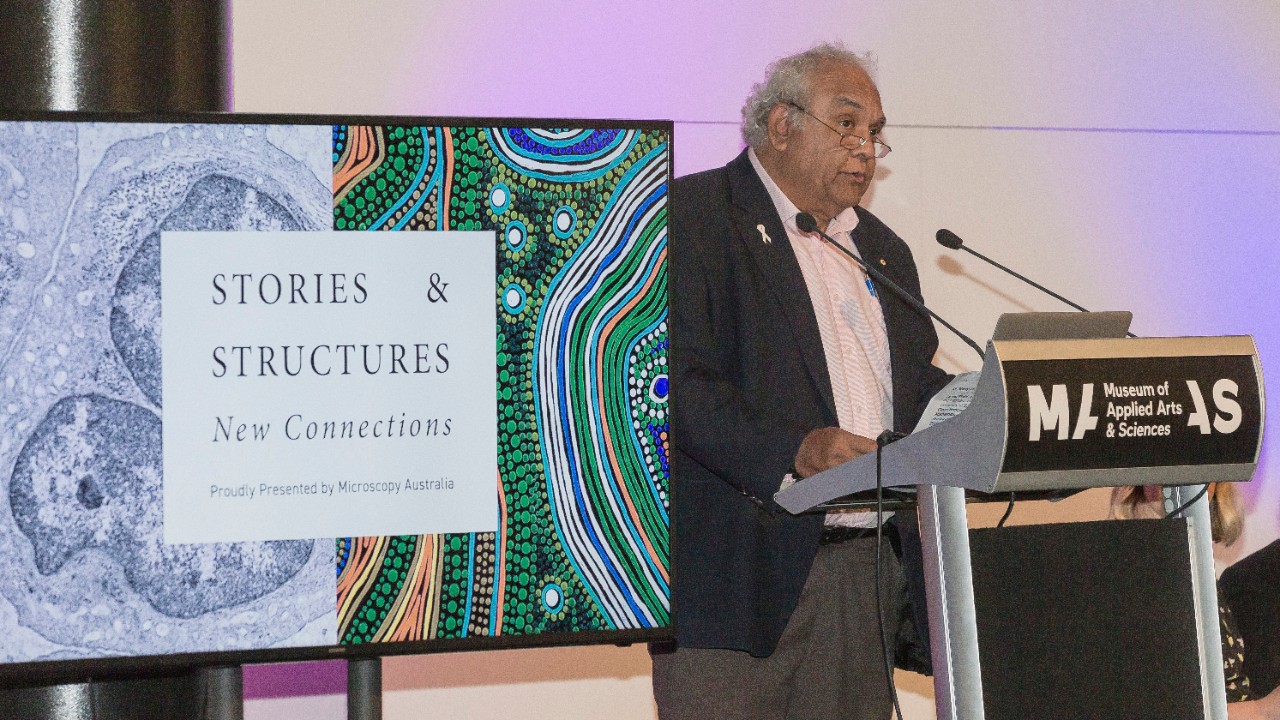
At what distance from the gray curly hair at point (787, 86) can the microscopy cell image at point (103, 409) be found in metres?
1.19

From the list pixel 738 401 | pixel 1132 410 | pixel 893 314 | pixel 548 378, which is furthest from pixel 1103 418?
pixel 893 314

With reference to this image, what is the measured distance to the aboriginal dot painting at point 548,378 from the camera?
1.80 metres

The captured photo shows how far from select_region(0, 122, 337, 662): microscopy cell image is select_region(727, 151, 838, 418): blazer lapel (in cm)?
101

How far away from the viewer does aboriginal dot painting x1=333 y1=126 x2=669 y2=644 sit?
70.9 inches

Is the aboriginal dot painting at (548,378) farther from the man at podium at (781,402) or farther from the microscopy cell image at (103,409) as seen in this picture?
the man at podium at (781,402)

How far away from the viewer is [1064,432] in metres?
1.50

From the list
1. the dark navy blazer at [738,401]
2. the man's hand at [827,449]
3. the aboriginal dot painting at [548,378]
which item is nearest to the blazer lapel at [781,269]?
the dark navy blazer at [738,401]

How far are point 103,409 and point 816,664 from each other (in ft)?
4.39

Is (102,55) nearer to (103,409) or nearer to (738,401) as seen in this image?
(103,409)

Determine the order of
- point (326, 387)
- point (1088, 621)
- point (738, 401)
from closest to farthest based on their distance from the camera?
1. point (1088, 621)
2. point (326, 387)
3. point (738, 401)

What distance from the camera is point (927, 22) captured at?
3834 mm

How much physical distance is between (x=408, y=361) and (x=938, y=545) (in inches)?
29.0

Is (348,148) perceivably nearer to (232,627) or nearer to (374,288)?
(374,288)

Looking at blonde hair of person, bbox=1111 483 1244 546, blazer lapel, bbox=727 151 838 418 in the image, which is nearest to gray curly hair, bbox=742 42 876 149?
blazer lapel, bbox=727 151 838 418
